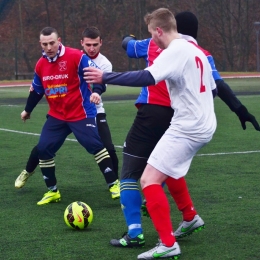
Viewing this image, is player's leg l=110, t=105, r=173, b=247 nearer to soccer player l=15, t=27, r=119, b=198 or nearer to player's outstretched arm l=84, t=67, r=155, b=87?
player's outstretched arm l=84, t=67, r=155, b=87

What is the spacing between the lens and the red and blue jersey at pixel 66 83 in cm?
768

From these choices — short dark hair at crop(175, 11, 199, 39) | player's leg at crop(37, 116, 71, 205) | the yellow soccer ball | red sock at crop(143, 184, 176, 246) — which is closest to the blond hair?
short dark hair at crop(175, 11, 199, 39)

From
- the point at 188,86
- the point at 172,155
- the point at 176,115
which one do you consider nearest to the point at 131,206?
the point at 172,155

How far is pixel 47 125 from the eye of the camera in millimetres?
7809

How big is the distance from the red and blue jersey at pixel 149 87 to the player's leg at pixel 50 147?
1.76 metres

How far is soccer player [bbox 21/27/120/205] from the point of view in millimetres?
7668

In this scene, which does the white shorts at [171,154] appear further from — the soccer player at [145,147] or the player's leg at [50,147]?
the player's leg at [50,147]

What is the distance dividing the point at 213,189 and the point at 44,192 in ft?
6.67

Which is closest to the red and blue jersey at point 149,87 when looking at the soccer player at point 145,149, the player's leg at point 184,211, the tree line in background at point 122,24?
the soccer player at point 145,149

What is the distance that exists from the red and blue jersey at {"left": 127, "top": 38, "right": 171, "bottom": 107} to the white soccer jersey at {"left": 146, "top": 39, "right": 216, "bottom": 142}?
1.88 ft

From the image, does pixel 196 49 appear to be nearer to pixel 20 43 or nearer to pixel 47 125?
pixel 47 125

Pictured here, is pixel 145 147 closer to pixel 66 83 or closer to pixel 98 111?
pixel 66 83

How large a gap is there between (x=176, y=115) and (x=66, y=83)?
2.57m

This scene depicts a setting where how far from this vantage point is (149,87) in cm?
609
